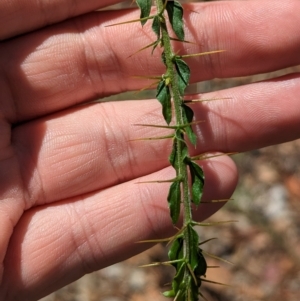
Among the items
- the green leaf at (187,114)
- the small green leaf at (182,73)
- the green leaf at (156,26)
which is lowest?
the green leaf at (187,114)

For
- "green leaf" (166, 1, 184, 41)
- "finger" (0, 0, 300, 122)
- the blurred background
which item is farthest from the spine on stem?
the blurred background

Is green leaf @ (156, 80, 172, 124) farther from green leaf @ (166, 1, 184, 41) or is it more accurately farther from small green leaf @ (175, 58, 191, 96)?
green leaf @ (166, 1, 184, 41)

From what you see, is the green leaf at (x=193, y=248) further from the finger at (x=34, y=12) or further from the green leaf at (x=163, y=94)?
the finger at (x=34, y=12)

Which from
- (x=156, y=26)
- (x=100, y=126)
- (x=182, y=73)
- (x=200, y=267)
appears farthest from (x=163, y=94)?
(x=200, y=267)

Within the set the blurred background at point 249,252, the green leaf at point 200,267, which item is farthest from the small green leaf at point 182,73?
the blurred background at point 249,252

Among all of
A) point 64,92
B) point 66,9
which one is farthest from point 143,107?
point 66,9

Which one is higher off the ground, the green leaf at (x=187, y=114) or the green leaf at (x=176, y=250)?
the green leaf at (x=187, y=114)
